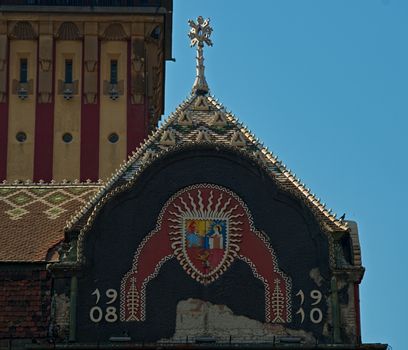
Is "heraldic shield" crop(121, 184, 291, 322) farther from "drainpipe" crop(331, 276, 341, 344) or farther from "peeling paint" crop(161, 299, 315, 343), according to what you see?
"drainpipe" crop(331, 276, 341, 344)

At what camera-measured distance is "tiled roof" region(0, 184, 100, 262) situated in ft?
170

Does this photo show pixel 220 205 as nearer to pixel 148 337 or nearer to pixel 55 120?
pixel 148 337

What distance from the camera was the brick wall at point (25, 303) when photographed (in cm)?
4978

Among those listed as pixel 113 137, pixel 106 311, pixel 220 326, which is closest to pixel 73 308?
pixel 106 311

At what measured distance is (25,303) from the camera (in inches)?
1983

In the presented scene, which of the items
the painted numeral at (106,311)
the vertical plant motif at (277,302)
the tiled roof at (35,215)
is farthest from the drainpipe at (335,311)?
the tiled roof at (35,215)

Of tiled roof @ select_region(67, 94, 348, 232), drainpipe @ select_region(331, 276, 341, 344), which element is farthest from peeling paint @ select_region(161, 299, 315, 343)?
tiled roof @ select_region(67, 94, 348, 232)

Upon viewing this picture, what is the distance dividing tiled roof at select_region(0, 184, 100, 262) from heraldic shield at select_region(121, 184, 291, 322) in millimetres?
3244

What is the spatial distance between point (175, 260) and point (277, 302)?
10.8 feet

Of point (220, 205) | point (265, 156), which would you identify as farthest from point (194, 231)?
point (265, 156)

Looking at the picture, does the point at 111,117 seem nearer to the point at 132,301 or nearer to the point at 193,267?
the point at 193,267

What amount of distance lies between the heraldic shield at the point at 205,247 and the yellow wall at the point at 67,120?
22481 mm

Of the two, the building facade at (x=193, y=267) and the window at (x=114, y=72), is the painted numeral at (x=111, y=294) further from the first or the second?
the window at (x=114, y=72)

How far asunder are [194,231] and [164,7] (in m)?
27.8
